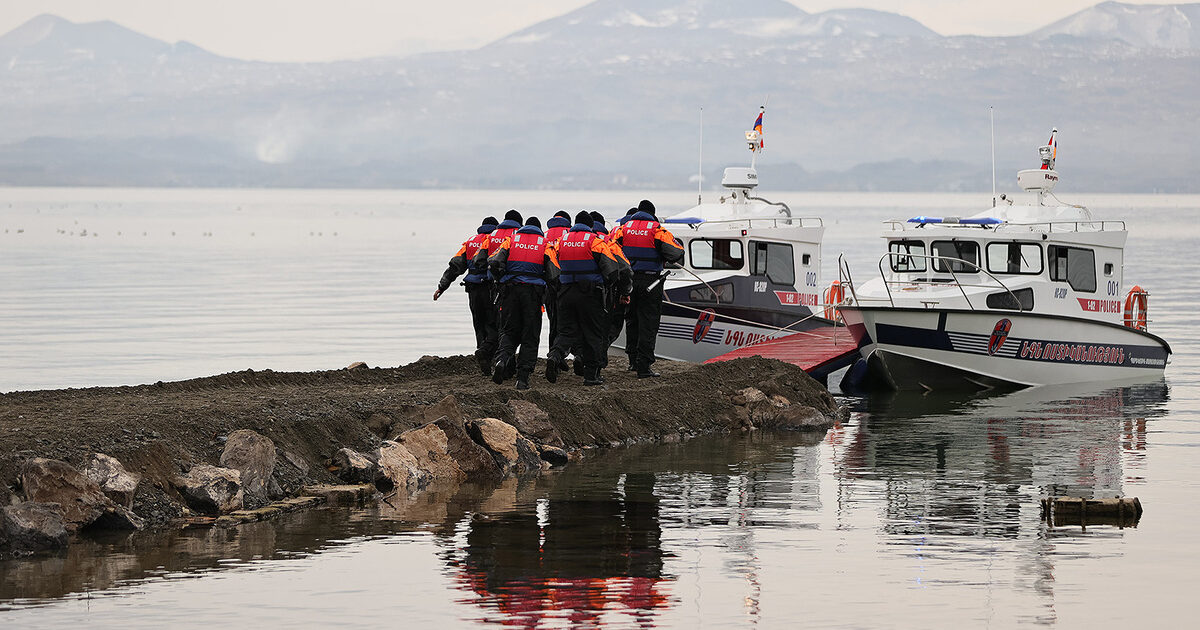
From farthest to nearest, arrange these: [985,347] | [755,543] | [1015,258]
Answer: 1. [1015,258]
2. [985,347]
3. [755,543]

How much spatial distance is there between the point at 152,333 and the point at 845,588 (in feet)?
81.9

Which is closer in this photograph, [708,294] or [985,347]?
[985,347]

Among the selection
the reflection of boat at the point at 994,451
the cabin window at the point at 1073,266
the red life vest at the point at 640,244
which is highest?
the red life vest at the point at 640,244

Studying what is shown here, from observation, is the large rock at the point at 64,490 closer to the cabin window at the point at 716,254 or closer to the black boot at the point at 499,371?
the black boot at the point at 499,371

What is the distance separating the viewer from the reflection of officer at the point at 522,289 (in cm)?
1833

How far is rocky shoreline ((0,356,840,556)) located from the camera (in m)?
13.2

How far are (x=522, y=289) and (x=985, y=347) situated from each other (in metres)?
8.93

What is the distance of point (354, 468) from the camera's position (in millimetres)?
15203

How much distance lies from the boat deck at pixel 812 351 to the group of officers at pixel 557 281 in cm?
357

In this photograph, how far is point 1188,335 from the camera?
3581cm

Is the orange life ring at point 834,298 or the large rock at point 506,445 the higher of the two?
the orange life ring at point 834,298

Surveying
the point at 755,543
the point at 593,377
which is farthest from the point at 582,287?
the point at 755,543

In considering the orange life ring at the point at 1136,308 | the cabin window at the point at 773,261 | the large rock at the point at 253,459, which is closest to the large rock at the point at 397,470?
the large rock at the point at 253,459

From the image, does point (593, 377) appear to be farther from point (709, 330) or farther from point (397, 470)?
point (709, 330)
